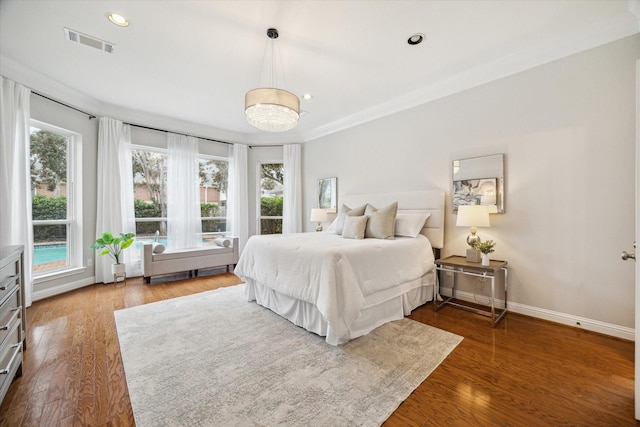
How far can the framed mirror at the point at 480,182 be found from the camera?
3.07 m

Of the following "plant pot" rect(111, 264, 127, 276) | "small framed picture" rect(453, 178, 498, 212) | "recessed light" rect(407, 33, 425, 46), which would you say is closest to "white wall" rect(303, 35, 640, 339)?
"small framed picture" rect(453, 178, 498, 212)

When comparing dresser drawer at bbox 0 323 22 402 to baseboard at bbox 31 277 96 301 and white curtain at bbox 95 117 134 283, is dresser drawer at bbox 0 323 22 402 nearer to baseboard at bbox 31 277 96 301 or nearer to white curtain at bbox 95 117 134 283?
baseboard at bbox 31 277 96 301

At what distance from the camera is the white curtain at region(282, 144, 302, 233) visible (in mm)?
5926

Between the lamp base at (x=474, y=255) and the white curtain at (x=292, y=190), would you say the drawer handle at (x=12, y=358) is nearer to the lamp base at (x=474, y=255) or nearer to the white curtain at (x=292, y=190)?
the lamp base at (x=474, y=255)

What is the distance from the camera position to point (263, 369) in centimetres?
194

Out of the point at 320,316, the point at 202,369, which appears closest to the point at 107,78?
the point at 202,369

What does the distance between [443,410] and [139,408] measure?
5.91 ft

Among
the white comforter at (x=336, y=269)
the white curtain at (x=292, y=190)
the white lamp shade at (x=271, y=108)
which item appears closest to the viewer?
the white comforter at (x=336, y=269)

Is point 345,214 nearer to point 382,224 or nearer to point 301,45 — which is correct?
point 382,224

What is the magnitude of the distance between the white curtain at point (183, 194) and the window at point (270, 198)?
1433 millimetres

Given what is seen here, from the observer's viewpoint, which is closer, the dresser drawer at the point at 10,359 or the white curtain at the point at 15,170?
the dresser drawer at the point at 10,359

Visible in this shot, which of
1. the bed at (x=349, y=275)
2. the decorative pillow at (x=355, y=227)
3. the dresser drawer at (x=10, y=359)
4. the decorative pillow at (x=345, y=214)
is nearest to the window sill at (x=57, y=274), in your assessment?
the dresser drawer at (x=10, y=359)

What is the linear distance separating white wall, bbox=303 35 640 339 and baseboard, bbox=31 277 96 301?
555cm

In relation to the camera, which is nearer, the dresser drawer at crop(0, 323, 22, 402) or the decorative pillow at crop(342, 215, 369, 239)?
the dresser drawer at crop(0, 323, 22, 402)
